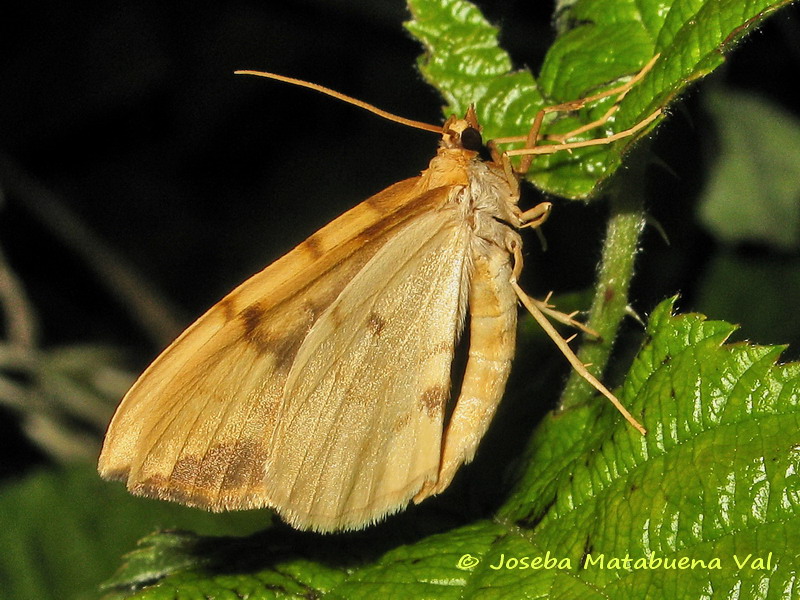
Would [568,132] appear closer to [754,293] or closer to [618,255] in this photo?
[618,255]

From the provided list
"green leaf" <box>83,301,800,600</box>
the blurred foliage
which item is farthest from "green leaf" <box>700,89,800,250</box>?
"green leaf" <box>83,301,800,600</box>

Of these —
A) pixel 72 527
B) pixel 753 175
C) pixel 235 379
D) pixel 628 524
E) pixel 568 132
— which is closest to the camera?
pixel 628 524

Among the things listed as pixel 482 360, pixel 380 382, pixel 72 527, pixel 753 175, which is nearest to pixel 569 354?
pixel 482 360

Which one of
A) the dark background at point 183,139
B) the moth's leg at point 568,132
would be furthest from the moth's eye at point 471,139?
the dark background at point 183,139

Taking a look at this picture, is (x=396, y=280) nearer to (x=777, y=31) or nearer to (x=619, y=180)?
(x=619, y=180)

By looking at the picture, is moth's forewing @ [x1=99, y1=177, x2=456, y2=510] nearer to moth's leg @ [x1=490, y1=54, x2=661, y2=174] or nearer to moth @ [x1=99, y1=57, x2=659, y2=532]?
moth @ [x1=99, y1=57, x2=659, y2=532]

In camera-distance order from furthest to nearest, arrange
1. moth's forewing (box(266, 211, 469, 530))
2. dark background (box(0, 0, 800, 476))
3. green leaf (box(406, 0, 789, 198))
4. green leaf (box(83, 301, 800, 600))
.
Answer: dark background (box(0, 0, 800, 476)) → moth's forewing (box(266, 211, 469, 530)) → green leaf (box(406, 0, 789, 198)) → green leaf (box(83, 301, 800, 600))

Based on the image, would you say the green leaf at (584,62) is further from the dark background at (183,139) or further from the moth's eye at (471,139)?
the dark background at (183,139)
